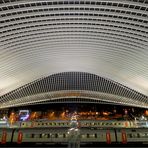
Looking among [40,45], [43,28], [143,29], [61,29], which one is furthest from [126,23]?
[40,45]

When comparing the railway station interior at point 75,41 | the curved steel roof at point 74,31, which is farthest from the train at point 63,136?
the curved steel roof at point 74,31

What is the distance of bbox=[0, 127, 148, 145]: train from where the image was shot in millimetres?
26281

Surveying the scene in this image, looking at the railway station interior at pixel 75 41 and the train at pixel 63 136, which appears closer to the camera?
the train at pixel 63 136

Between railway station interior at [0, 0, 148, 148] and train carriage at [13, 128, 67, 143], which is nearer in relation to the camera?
train carriage at [13, 128, 67, 143]

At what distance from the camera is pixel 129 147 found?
23578 mm

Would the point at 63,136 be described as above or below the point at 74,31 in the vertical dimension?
below

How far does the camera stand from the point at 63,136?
26.8 metres

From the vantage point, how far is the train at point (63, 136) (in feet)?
86.2

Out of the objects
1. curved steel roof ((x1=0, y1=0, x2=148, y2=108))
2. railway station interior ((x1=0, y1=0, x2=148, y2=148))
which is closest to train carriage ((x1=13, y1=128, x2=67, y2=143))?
railway station interior ((x1=0, y1=0, x2=148, y2=148))

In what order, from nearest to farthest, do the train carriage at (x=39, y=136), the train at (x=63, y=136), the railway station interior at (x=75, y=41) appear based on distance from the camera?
the train at (x=63, y=136), the train carriage at (x=39, y=136), the railway station interior at (x=75, y=41)

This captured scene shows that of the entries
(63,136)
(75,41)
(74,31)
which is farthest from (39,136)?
(75,41)

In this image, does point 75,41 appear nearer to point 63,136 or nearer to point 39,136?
point 63,136

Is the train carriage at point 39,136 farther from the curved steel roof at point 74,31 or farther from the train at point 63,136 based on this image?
the curved steel roof at point 74,31

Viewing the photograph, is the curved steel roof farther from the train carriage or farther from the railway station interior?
the train carriage
